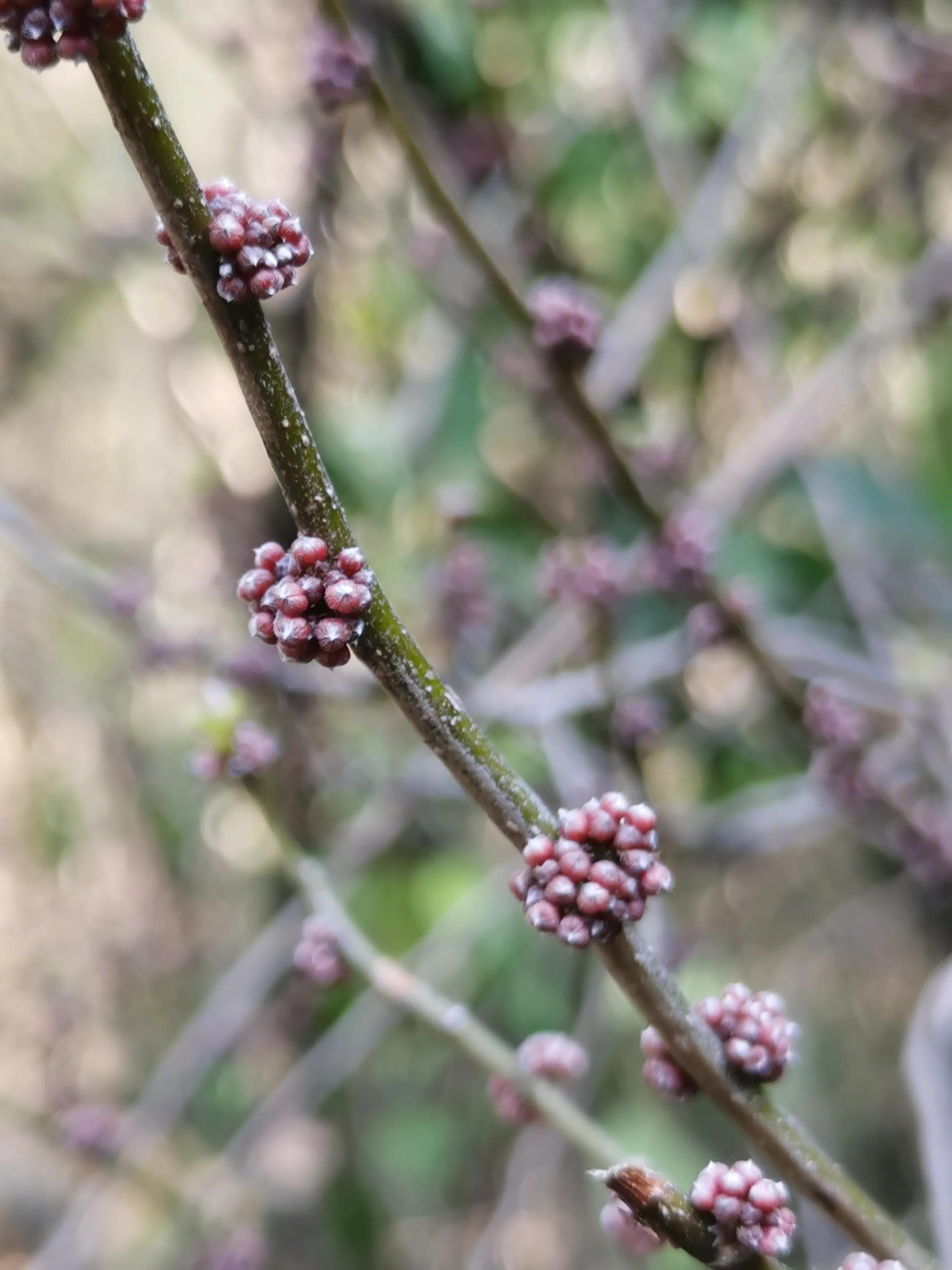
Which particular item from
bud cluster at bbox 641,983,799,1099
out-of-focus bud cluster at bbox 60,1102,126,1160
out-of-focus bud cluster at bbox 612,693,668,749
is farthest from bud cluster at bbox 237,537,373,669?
out-of-focus bud cluster at bbox 60,1102,126,1160

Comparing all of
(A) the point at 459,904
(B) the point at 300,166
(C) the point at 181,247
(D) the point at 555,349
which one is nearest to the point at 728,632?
(D) the point at 555,349

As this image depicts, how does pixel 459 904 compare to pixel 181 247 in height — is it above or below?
below

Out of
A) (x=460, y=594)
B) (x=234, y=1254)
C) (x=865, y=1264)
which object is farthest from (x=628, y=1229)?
(x=234, y=1254)

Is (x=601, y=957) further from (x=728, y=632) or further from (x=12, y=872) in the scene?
(x=12, y=872)

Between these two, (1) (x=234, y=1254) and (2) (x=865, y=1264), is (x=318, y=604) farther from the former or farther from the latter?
(1) (x=234, y=1254)

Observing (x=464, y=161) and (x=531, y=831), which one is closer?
(x=531, y=831)

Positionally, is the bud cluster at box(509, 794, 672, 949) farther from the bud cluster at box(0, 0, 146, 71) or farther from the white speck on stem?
Answer: the bud cluster at box(0, 0, 146, 71)

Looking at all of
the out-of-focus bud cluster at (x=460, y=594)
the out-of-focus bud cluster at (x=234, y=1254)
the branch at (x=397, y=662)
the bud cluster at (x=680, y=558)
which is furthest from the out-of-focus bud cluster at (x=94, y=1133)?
the branch at (x=397, y=662)

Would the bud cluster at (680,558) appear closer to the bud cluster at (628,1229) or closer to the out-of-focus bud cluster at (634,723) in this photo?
the out-of-focus bud cluster at (634,723)

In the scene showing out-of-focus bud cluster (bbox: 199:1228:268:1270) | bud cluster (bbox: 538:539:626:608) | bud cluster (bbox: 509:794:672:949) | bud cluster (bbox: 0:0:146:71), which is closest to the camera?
bud cluster (bbox: 0:0:146:71)
